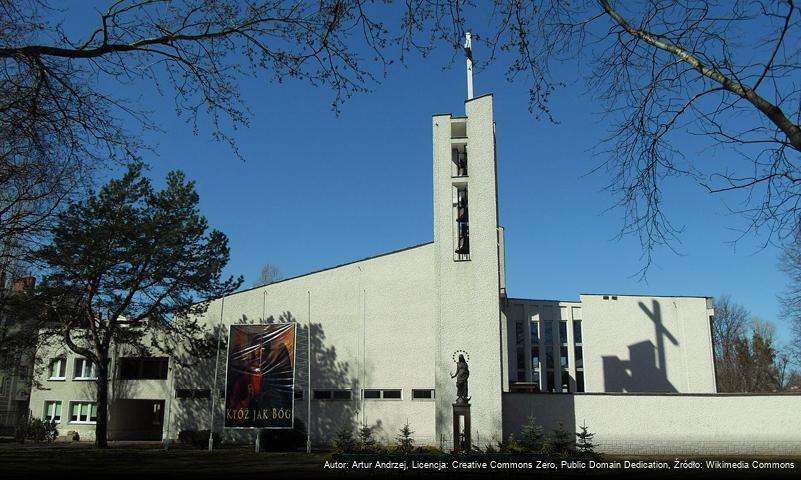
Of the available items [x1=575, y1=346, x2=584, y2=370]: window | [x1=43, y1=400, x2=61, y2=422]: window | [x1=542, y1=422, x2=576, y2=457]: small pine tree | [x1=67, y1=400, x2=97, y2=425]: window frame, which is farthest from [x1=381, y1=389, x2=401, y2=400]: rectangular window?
[x1=43, y1=400, x2=61, y2=422]: window

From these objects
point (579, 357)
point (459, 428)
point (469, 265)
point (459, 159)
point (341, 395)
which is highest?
point (459, 159)

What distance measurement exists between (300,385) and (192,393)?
5883 mm

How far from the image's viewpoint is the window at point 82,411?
36094 mm

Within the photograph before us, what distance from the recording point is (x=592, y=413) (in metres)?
23.5

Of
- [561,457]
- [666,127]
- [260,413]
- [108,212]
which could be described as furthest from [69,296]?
[666,127]

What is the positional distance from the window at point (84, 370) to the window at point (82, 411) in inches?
58.7

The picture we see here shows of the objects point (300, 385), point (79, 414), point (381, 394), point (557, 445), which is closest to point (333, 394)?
point (300, 385)

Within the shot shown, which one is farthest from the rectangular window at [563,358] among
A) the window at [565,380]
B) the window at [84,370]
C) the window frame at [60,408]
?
the window frame at [60,408]

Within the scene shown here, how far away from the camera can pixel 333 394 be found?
2995cm

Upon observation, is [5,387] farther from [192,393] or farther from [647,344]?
[647,344]

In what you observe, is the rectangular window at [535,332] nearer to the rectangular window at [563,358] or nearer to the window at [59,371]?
the rectangular window at [563,358]

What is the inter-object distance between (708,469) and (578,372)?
17796mm

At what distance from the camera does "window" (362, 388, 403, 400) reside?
29312 mm

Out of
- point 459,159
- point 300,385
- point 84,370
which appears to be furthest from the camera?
point 84,370
